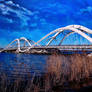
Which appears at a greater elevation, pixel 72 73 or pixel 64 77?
pixel 72 73

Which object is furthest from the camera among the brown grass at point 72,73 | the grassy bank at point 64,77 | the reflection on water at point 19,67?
the reflection on water at point 19,67

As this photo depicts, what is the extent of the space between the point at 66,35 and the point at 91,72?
38.0 meters

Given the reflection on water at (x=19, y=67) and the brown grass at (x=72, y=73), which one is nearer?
the brown grass at (x=72, y=73)

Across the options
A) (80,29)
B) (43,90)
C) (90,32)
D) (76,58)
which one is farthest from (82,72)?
(80,29)

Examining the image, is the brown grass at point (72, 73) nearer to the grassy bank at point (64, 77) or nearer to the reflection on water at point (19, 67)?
the grassy bank at point (64, 77)

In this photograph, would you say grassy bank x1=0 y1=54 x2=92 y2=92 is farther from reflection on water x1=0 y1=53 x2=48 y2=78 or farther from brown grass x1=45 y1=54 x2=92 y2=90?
reflection on water x1=0 y1=53 x2=48 y2=78

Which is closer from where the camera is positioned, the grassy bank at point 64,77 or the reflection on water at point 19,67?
the grassy bank at point 64,77

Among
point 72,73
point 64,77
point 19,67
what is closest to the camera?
point 64,77

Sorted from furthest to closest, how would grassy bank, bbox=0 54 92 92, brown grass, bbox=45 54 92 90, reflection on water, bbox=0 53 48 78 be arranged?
reflection on water, bbox=0 53 48 78, brown grass, bbox=45 54 92 90, grassy bank, bbox=0 54 92 92

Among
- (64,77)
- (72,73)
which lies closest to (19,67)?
(64,77)

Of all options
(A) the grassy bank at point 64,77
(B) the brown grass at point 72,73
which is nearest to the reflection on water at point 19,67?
(A) the grassy bank at point 64,77

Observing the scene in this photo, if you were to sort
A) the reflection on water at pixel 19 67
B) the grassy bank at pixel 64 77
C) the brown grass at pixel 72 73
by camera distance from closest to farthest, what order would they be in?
the grassy bank at pixel 64 77 < the brown grass at pixel 72 73 < the reflection on water at pixel 19 67

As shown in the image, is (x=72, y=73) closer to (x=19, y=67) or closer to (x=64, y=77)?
(x=64, y=77)

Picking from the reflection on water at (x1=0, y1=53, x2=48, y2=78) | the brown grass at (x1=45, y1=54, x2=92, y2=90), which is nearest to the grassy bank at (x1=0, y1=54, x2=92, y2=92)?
the brown grass at (x1=45, y1=54, x2=92, y2=90)
